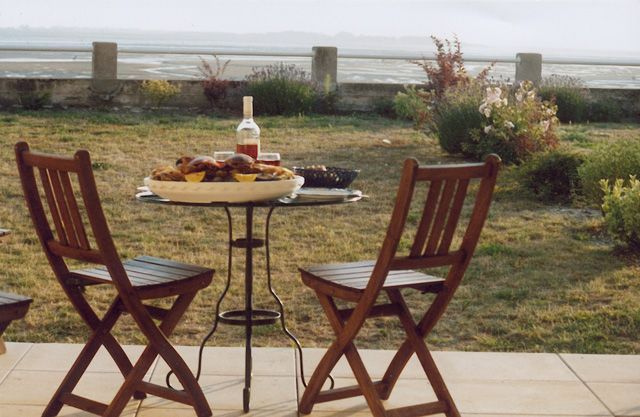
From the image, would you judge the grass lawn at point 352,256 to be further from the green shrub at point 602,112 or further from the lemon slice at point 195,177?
the green shrub at point 602,112

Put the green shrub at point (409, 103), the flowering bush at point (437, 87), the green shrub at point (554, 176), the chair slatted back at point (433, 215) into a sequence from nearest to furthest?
the chair slatted back at point (433, 215) < the green shrub at point (554, 176) < the flowering bush at point (437, 87) < the green shrub at point (409, 103)

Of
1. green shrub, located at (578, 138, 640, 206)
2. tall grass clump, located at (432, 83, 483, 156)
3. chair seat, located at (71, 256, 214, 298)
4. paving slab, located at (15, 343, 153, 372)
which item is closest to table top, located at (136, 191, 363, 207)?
chair seat, located at (71, 256, 214, 298)

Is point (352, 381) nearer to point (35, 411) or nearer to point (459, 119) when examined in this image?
point (35, 411)

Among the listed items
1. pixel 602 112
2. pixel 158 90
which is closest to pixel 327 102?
pixel 158 90

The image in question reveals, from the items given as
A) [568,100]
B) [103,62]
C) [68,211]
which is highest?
[103,62]

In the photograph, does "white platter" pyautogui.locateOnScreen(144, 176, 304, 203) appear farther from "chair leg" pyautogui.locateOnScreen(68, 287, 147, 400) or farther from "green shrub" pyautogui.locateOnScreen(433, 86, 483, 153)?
"green shrub" pyautogui.locateOnScreen(433, 86, 483, 153)

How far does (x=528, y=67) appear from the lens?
1784 centimetres

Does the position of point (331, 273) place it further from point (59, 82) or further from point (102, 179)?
point (59, 82)

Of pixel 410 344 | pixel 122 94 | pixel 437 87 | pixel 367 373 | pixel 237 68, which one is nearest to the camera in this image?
pixel 367 373

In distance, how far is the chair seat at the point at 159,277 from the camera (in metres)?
3.77

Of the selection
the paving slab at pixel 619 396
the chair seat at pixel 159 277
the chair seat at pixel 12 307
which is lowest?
the paving slab at pixel 619 396

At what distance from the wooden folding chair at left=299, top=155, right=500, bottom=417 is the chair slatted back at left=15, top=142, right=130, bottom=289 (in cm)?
76

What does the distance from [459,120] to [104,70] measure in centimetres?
685

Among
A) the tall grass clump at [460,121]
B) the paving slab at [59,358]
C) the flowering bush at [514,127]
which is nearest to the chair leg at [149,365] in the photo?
the paving slab at [59,358]
